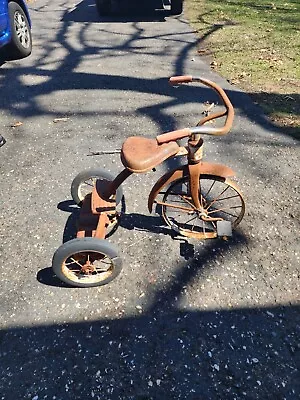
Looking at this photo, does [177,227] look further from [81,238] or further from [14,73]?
[14,73]

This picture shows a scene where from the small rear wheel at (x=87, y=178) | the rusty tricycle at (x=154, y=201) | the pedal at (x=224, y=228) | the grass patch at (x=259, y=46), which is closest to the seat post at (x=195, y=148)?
the rusty tricycle at (x=154, y=201)

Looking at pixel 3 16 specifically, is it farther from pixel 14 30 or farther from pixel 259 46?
pixel 259 46

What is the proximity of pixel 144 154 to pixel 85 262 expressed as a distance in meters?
0.84

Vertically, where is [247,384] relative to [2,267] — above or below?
below

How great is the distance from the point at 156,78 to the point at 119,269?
383 centimetres

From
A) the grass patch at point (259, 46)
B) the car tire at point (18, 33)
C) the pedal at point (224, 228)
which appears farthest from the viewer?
the car tire at point (18, 33)

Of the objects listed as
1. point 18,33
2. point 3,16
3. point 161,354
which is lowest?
point 161,354

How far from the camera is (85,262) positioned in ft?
8.42

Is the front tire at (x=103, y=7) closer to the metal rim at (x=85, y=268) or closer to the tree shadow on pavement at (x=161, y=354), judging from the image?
the metal rim at (x=85, y=268)

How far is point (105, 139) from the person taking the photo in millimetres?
4238

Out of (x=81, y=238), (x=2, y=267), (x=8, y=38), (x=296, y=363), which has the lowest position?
(x=296, y=363)

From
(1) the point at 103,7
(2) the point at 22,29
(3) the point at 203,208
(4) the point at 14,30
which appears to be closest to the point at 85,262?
(3) the point at 203,208

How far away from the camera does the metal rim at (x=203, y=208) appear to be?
9.20 ft

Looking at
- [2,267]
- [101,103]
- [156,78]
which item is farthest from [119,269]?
[156,78]
